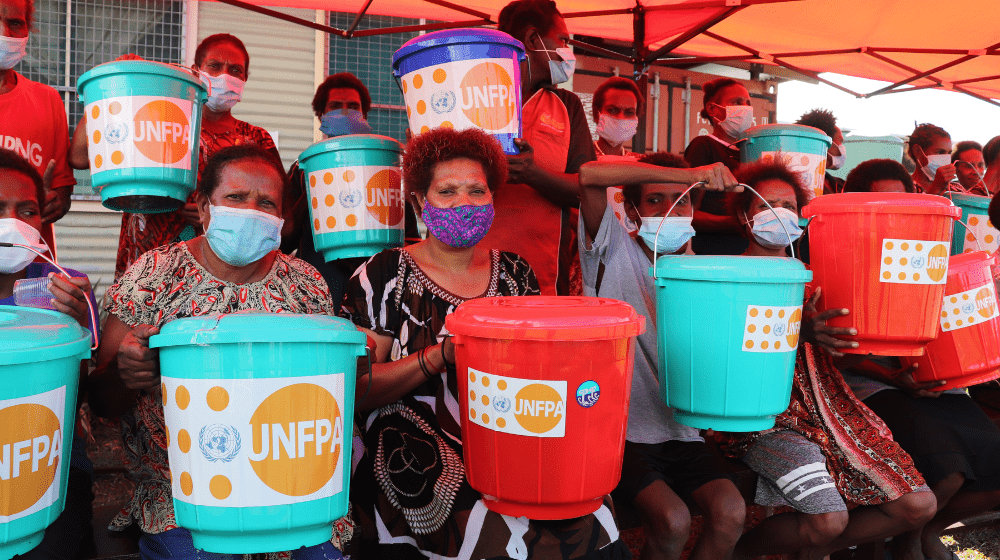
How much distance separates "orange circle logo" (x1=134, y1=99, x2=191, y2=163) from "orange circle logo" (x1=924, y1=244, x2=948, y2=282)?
2.62 metres

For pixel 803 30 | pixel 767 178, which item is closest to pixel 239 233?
pixel 767 178

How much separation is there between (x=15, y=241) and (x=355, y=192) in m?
1.17

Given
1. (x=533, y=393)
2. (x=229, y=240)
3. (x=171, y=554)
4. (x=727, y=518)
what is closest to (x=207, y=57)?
(x=229, y=240)

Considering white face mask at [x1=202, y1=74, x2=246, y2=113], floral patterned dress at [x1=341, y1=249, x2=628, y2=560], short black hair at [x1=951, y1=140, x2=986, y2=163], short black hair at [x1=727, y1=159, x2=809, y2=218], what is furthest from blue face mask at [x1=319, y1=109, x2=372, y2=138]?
short black hair at [x1=951, y1=140, x2=986, y2=163]

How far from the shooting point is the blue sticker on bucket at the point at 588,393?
1.77 meters

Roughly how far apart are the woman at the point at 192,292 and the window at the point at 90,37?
593 centimetres

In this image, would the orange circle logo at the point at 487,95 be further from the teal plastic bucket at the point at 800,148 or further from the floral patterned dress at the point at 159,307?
the teal plastic bucket at the point at 800,148

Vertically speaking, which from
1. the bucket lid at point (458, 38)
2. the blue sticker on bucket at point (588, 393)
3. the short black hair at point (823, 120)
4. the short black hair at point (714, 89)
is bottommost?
the blue sticker on bucket at point (588, 393)

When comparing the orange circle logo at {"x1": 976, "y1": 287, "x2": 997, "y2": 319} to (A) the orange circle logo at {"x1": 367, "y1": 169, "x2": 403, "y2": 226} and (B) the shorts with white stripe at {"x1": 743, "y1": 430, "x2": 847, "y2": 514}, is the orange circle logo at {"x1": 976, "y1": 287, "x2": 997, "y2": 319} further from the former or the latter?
(A) the orange circle logo at {"x1": 367, "y1": 169, "x2": 403, "y2": 226}

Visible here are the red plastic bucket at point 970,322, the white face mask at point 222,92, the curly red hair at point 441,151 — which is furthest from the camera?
the white face mask at point 222,92

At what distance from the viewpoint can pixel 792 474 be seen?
2805 mm

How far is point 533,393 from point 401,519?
80cm

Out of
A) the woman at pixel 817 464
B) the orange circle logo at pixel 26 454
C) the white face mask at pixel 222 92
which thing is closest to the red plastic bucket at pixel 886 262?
the woman at pixel 817 464

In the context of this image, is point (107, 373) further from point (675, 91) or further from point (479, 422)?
point (675, 91)
